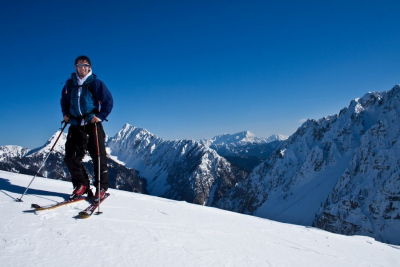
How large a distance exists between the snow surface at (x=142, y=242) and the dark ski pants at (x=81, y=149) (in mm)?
608

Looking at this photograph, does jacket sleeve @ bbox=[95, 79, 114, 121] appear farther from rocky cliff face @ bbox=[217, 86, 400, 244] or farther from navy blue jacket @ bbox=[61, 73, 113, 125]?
rocky cliff face @ bbox=[217, 86, 400, 244]

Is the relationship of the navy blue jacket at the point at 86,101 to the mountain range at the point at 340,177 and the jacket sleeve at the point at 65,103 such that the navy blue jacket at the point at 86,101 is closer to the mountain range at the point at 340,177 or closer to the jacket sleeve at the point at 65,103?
the jacket sleeve at the point at 65,103

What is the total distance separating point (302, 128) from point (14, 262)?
664 feet

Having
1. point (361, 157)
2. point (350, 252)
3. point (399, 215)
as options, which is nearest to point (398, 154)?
point (361, 157)

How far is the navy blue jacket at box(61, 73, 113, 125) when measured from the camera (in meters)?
5.29

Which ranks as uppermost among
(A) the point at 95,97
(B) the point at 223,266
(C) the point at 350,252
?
(A) the point at 95,97

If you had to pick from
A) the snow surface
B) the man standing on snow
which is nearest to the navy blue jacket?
the man standing on snow

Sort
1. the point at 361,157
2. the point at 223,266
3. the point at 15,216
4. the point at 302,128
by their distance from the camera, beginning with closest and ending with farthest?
the point at 223,266, the point at 15,216, the point at 361,157, the point at 302,128

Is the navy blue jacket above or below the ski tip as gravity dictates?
above

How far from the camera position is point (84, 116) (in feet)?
17.3

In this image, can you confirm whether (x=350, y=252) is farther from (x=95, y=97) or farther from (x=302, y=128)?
(x=302, y=128)

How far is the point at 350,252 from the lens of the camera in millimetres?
5535

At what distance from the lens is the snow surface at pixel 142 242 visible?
291 centimetres

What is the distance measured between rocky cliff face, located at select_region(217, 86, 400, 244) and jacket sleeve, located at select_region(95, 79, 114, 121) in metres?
118
